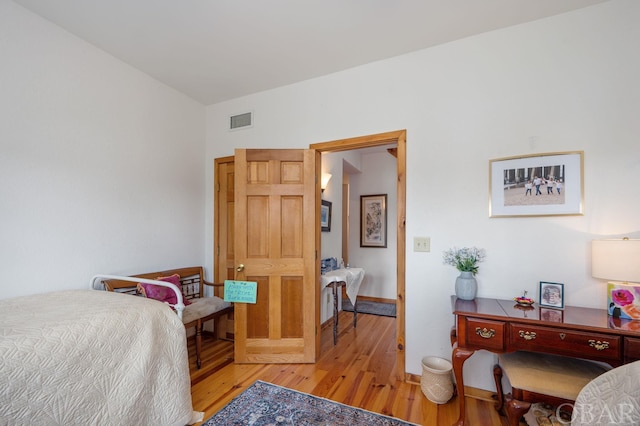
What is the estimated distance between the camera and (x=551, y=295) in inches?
71.1

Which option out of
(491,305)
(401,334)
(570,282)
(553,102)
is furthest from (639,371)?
(553,102)

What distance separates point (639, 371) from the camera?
2.96 feet

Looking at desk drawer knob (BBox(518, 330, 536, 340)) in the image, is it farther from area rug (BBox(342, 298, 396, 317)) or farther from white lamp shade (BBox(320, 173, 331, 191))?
area rug (BBox(342, 298, 396, 317))

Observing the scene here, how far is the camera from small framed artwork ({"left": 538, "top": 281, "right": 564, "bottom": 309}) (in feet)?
5.82

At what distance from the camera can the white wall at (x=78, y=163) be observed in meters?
1.88

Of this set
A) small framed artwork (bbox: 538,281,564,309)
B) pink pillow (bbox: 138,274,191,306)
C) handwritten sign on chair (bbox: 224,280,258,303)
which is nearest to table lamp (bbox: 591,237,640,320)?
small framed artwork (bbox: 538,281,564,309)

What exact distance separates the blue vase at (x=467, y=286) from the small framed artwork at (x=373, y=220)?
310 cm

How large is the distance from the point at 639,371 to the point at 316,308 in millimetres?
2156

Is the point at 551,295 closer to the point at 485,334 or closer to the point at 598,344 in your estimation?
the point at 598,344

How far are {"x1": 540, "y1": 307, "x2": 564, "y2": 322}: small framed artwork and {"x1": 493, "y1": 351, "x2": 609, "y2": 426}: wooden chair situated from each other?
29 centimetres

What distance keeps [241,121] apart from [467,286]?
2.82 metres

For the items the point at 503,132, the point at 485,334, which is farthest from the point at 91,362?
the point at 503,132

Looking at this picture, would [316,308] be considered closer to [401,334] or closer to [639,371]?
[401,334]

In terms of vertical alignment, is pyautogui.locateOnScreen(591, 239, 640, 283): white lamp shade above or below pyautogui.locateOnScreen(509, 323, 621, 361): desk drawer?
above
